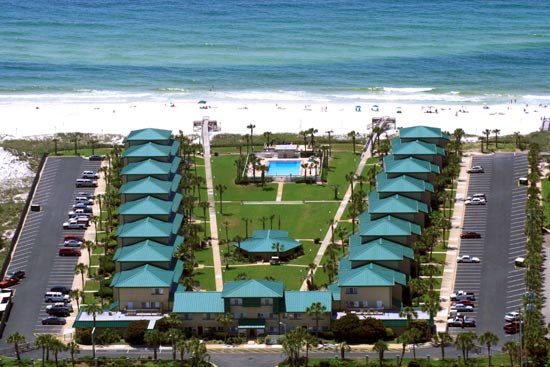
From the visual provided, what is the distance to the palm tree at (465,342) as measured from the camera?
183375 mm

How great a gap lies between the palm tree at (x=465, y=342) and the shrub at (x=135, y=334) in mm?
35458

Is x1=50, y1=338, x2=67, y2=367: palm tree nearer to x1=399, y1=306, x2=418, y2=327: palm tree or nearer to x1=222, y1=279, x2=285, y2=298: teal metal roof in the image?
x1=222, y1=279, x2=285, y2=298: teal metal roof

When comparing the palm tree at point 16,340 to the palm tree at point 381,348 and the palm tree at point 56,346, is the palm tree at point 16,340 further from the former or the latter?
the palm tree at point 381,348

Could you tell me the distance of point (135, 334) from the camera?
→ 19438 centimetres

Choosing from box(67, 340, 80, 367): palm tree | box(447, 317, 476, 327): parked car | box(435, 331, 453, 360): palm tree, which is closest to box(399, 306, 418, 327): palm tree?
box(447, 317, 476, 327): parked car

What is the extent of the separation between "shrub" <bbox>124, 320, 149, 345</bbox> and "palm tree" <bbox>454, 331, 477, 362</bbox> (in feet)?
116

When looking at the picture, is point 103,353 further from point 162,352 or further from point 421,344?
point 421,344

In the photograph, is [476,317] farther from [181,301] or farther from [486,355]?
[181,301]

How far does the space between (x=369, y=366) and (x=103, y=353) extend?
1177 inches

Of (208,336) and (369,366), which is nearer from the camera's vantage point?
(369,366)

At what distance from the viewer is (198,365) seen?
606 ft

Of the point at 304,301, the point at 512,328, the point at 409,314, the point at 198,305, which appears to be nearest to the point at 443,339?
the point at 409,314

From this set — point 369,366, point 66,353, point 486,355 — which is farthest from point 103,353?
point 486,355

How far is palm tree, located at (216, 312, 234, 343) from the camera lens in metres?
196
